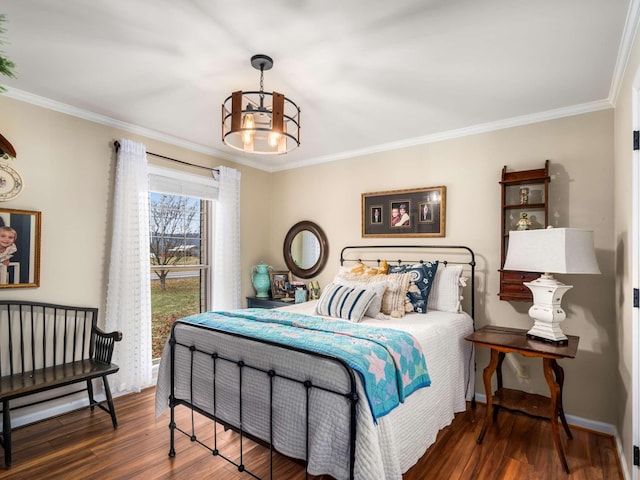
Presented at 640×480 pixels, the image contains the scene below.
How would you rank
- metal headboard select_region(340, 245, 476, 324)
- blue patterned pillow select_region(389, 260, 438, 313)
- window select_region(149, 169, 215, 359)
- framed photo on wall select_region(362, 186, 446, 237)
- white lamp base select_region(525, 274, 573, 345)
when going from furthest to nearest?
window select_region(149, 169, 215, 359), framed photo on wall select_region(362, 186, 446, 237), metal headboard select_region(340, 245, 476, 324), blue patterned pillow select_region(389, 260, 438, 313), white lamp base select_region(525, 274, 573, 345)

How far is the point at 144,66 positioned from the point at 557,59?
2.63m

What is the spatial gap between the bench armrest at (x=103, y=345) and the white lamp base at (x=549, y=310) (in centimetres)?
315

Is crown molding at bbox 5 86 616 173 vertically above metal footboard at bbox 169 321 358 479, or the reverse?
crown molding at bbox 5 86 616 173

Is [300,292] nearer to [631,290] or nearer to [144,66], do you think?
[144,66]

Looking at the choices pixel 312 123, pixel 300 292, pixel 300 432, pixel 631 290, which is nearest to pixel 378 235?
pixel 300 292

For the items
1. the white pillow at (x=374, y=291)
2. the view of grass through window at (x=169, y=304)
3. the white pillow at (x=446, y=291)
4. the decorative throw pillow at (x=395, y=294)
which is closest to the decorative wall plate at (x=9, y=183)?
the view of grass through window at (x=169, y=304)

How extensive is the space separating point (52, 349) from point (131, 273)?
32.4 inches

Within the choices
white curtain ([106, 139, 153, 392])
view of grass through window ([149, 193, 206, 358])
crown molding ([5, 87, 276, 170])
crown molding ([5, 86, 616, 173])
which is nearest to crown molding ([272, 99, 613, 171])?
crown molding ([5, 86, 616, 173])

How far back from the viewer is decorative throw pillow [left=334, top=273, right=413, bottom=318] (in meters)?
3.02

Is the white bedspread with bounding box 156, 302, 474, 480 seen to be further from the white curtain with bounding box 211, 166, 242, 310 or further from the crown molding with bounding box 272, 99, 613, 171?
the crown molding with bounding box 272, 99, 613, 171

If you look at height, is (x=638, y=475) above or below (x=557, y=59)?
below

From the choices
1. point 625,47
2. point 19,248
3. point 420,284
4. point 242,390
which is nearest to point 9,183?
point 19,248

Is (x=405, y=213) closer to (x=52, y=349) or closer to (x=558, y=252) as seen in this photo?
(x=558, y=252)

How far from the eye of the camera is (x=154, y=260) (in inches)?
150
